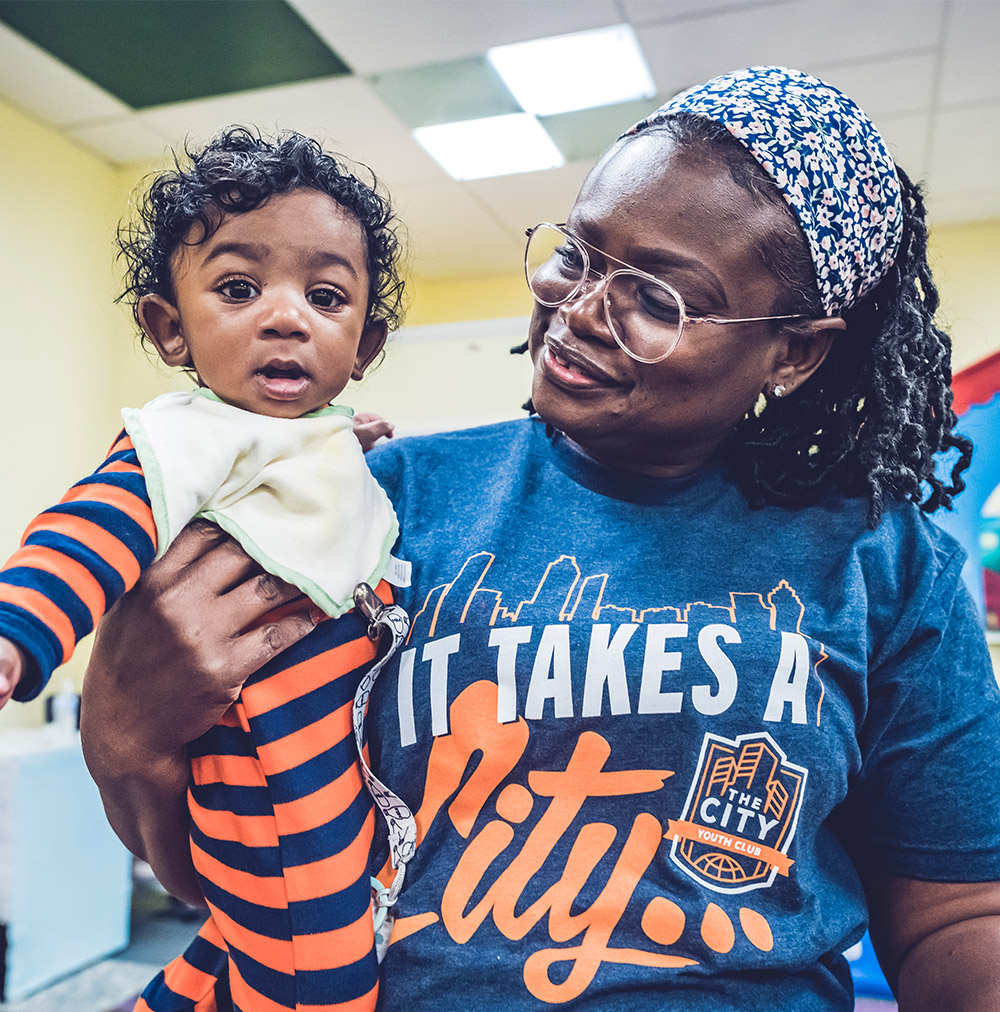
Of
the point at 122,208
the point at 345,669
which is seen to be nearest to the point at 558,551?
the point at 345,669

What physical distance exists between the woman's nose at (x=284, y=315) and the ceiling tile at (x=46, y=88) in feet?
10.9

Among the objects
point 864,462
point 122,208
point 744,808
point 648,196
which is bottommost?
point 744,808

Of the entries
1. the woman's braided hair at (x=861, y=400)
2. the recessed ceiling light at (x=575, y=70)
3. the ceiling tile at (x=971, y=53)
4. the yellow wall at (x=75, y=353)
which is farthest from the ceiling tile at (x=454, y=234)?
the woman's braided hair at (x=861, y=400)

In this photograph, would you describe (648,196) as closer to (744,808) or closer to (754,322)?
(754,322)

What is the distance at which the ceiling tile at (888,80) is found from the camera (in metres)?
3.62

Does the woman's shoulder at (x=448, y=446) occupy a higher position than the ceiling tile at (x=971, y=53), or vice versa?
the ceiling tile at (x=971, y=53)

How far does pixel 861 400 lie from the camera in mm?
1172

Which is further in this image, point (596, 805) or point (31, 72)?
point (31, 72)

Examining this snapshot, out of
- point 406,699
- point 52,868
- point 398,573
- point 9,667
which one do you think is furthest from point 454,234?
point 9,667

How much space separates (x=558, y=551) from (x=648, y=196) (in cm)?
39

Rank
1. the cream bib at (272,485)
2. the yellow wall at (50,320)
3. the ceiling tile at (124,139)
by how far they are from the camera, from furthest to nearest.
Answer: the ceiling tile at (124,139) < the yellow wall at (50,320) < the cream bib at (272,485)

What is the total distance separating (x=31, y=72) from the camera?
3719 mm

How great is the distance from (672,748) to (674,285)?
476mm

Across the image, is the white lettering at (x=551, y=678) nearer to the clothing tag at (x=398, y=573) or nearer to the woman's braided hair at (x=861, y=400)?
the clothing tag at (x=398, y=573)
